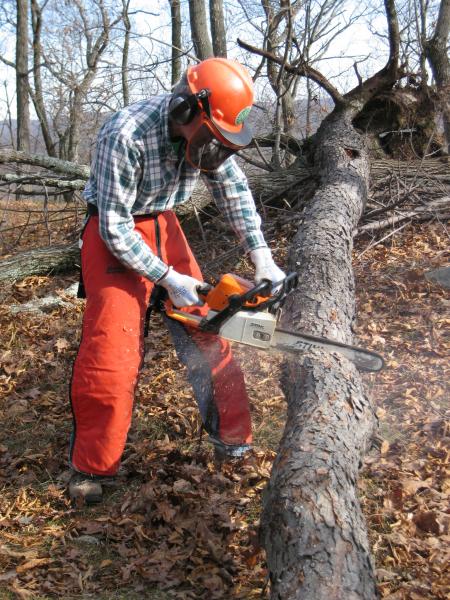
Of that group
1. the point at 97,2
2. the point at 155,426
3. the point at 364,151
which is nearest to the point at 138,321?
the point at 155,426

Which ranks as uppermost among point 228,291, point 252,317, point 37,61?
point 37,61

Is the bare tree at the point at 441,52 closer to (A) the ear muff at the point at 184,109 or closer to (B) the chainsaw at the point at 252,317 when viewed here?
(B) the chainsaw at the point at 252,317

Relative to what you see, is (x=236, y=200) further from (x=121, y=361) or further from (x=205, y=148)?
(x=121, y=361)

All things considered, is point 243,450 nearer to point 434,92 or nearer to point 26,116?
point 434,92

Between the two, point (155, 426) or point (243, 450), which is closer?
point (243, 450)

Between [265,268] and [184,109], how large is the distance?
0.94 metres

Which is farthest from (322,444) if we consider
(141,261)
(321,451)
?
(141,261)

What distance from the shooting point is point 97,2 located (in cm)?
1628

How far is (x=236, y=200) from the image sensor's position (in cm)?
334

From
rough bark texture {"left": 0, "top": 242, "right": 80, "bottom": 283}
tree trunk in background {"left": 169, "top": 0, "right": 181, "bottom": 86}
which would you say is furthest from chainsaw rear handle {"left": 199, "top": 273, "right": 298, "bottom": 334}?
tree trunk in background {"left": 169, "top": 0, "right": 181, "bottom": 86}

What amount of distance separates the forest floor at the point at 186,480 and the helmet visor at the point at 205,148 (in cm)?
153

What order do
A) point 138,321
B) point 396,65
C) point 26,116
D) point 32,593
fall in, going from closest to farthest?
point 32,593, point 138,321, point 396,65, point 26,116

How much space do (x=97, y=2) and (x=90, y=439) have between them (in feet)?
53.2

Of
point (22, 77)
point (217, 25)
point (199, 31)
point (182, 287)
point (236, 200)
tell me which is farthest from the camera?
point (22, 77)
